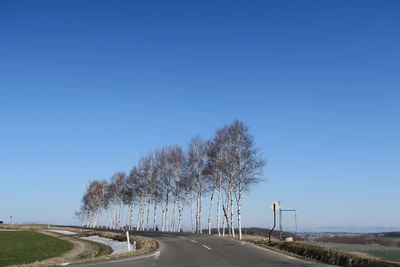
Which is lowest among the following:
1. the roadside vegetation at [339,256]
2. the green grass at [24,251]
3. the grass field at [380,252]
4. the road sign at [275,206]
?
the green grass at [24,251]

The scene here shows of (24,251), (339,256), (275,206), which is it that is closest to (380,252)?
(339,256)

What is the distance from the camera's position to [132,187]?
73.1 m

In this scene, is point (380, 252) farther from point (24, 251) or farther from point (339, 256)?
point (24, 251)

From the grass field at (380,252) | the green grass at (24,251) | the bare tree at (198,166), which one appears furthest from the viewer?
the bare tree at (198,166)

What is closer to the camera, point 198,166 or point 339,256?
point 339,256

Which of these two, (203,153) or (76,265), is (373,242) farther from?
(203,153)

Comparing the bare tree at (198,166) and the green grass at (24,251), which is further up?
the bare tree at (198,166)

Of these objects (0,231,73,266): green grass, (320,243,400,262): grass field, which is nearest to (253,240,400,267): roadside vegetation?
(320,243,400,262): grass field

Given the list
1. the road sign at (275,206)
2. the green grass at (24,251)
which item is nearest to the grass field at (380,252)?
the road sign at (275,206)

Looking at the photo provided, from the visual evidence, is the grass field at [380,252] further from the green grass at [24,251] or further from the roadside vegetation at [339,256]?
the green grass at [24,251]

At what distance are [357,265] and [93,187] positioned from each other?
302ft

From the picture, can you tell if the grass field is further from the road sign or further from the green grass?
the green grass

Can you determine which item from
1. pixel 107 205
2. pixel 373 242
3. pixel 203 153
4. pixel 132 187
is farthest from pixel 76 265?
pixel 107 205

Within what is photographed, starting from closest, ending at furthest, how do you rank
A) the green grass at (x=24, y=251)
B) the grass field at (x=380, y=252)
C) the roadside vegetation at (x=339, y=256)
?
1. the roadside vegetation at (x=339, y=256)
2. the grass field at (x=380, y=252)
3. the green grass at (x=24, y=251)
